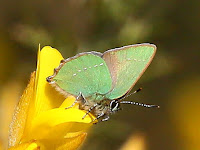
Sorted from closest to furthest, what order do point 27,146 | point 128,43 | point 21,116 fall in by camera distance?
point 27,146, point 21,116, point 128,43

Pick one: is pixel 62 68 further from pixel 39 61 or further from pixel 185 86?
pixel 185 86

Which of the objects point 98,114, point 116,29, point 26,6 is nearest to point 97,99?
point 98,114

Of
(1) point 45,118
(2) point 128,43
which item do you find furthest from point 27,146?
(2) point 128,43

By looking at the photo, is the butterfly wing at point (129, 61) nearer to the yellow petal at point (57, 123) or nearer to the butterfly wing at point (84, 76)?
the butterfly wing at point (84, 76)

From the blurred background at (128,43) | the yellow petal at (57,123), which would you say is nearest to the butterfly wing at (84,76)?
the yellow petal at (57,123)

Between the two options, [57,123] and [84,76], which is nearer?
[57,123]

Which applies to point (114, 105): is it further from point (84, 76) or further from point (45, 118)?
point (45, 118)

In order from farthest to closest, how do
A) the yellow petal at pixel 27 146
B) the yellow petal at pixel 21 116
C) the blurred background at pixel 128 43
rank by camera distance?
the blurred background at pixel 128 43, the yellow petal at pixel 21 116, the yellow petal at pixel 27 146
